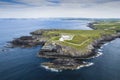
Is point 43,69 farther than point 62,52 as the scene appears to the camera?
No

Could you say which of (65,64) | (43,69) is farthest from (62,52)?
(43,69)

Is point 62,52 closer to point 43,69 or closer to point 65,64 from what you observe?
point 65,64

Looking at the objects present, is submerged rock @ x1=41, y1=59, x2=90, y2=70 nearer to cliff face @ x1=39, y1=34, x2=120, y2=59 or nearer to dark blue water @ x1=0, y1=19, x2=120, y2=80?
dark blue water @ x1=0, y1=19, x2=120, y2=80

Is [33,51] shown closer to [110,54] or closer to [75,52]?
[75,52]

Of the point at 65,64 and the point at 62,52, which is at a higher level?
the point at 62,52

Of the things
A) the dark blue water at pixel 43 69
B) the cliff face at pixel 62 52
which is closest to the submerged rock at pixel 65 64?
the dark blue water at pixel 43 69

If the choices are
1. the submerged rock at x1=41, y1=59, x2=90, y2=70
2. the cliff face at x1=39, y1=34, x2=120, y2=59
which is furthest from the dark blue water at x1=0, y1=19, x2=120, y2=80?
the cliff face at x1=39, y1=34, x2=120, y2=59

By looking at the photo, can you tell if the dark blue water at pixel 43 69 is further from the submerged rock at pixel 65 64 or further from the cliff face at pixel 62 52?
the cliff face at pixel 62 52

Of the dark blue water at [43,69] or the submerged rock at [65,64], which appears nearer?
the dark blue water at [43,69]

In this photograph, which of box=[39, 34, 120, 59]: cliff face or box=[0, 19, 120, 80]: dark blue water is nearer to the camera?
box=[0, 19, 120, 80]: dark blue water

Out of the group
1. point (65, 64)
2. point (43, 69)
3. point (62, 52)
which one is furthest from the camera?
point (62, 52)

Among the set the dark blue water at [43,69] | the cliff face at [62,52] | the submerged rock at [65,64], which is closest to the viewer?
the dark blue water at [43,69]
